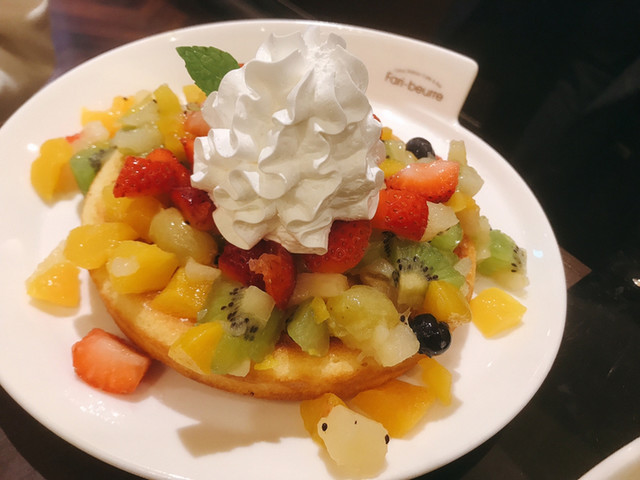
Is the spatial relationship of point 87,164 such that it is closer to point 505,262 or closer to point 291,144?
point 291,144

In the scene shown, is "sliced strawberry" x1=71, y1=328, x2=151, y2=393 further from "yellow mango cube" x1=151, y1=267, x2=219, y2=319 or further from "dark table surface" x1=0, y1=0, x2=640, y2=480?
"dark table surface" x1=0, y1=0, x2=640, y2=480

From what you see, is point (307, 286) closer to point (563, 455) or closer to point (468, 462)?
point (468, 462)

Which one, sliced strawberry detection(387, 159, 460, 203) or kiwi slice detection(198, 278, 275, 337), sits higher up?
sliced strawberry detection(387, 159, 460, 203)

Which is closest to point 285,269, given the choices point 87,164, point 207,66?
point 207,66

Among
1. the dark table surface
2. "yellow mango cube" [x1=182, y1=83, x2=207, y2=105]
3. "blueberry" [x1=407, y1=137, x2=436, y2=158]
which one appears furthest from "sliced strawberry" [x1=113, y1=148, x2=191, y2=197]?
"blueberry" [x1=407, y1=137, x2=436, y2=158]

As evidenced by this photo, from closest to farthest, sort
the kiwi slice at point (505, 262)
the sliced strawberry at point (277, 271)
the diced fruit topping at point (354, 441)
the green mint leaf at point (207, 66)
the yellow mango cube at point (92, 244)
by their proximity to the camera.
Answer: the diced fruit topping at point (354, 441) → the sliced strawberry at point (277, 271) → the yellow mango cube at point (92, 244) → the green mint leaf at point (207, 66) → the kiwi slice at point (505, 262)

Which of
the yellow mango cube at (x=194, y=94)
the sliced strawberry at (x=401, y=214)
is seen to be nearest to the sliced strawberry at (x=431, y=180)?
the sliced strawberry at (x=401, y=214)

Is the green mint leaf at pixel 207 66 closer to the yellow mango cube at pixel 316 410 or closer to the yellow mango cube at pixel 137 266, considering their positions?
the yellow mango cube at pixel 137 266
